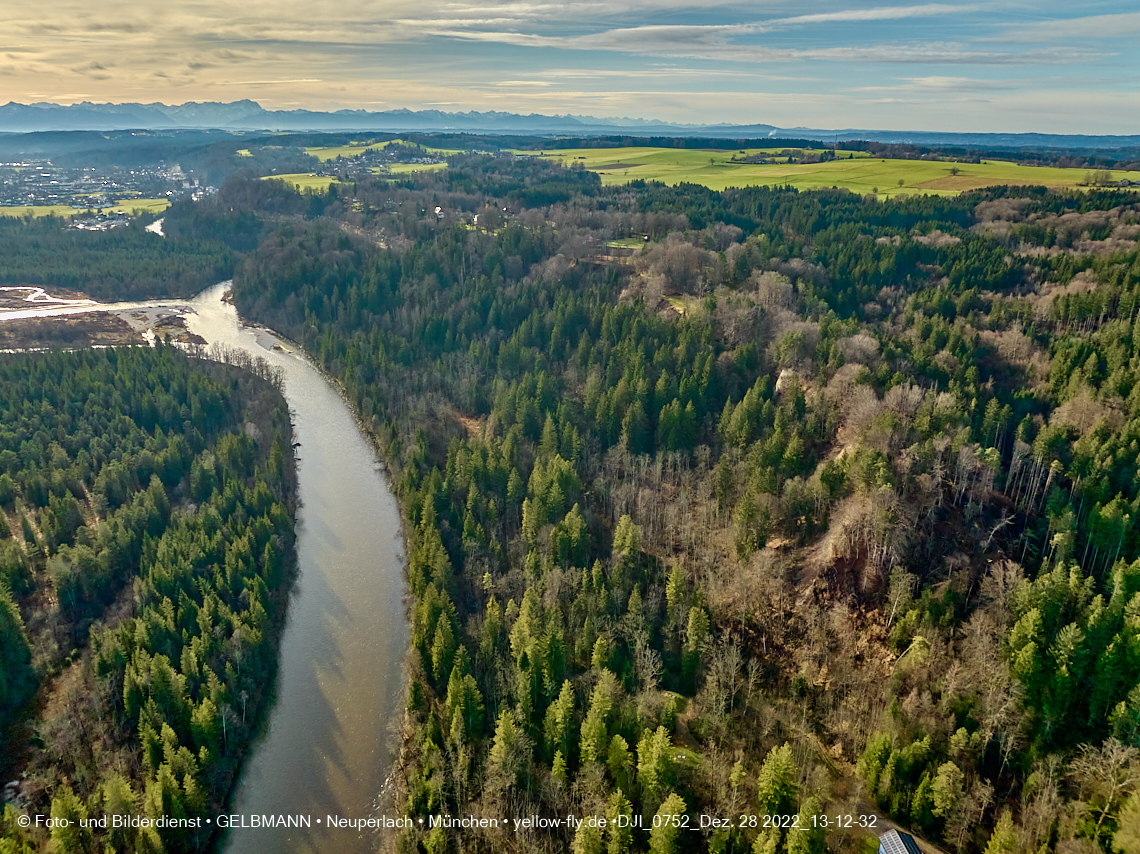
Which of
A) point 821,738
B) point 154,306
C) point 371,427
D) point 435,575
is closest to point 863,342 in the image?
point 821,738

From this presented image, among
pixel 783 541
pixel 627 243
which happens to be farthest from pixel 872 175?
pixel 783 541

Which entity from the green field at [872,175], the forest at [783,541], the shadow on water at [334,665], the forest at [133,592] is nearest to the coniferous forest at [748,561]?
the forest at [783,541]

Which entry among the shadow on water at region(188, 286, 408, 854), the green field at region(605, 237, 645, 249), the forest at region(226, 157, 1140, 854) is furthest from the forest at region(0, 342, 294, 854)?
the green field at region(605, 237, 645, 249)

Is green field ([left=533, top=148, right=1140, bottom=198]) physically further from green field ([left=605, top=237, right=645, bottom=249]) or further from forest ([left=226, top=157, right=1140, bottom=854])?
green field ([left=605, top=237, right=645, bottom=249])

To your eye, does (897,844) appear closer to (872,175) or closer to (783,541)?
(783,541)

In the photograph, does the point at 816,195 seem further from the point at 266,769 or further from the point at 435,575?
the point at 266,769

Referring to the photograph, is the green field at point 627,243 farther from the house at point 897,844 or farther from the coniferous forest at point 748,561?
the house at point 897,844
